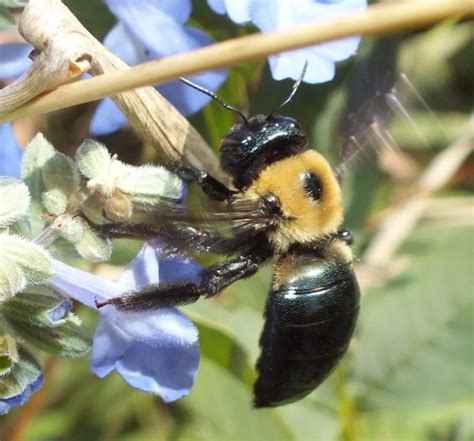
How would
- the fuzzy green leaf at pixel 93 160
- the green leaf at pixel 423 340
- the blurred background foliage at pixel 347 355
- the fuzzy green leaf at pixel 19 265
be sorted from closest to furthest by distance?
1. the fuzzy green leaf at pixel 19 265
2. the fuzzy green leaf at pixel 93 160
3. the blurred background foliage at pixel 347 355
4. the green leaf at pixel 423 340

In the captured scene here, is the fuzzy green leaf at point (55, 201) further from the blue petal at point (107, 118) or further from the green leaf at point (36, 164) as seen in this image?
the blue petal at point (107, 118)

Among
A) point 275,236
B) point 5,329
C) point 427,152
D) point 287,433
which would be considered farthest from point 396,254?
point 5,329

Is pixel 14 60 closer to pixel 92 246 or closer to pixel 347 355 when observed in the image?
pixel 92 246

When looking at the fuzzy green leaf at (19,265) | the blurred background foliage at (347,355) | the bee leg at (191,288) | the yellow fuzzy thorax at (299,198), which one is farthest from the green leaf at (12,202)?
the blurred background foliage at (347,355)

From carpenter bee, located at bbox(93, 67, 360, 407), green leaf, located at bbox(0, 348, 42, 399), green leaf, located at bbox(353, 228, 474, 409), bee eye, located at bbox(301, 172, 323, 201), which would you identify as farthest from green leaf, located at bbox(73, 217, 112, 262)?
green leaf, located at bbox(353, 228, 474, 409)

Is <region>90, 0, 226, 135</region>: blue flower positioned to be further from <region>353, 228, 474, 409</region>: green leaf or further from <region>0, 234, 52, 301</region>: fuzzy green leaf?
<region>353, 228, 474, 409</region>: green leaf

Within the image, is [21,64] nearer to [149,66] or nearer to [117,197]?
[117,197]

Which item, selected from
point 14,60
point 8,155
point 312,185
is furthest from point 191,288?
point 14,60
